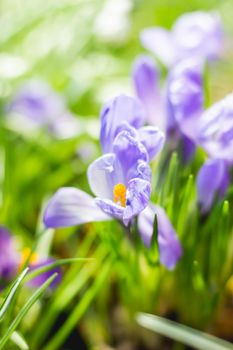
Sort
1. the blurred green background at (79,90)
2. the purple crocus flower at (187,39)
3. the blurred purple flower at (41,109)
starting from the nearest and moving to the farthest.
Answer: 1. the blurred green background at (79,90)
2. the purple crocus flower at (187,39)
3. the blurred purple flower at (41,109)

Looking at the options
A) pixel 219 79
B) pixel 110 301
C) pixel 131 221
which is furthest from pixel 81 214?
pixel 219 79

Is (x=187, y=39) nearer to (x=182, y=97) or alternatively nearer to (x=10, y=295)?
(x=182, y=97)

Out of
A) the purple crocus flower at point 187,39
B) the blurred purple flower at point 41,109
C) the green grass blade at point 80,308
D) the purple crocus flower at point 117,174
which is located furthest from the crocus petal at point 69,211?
the blurred purple flower at point 41,109

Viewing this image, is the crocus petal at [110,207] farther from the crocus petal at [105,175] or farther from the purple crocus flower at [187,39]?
the purple crocus flower at [187,39]

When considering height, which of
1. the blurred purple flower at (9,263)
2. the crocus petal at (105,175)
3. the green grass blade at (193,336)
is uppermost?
the crocus petal at (105,175)

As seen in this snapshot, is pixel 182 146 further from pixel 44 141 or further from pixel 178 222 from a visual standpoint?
pixel 44 141
